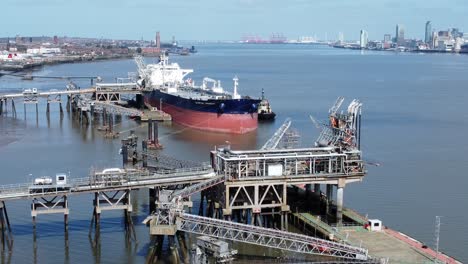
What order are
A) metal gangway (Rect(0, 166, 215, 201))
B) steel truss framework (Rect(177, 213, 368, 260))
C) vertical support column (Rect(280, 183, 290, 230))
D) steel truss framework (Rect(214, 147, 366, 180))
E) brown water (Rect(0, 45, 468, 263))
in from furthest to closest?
brown water (Rect(0, 45, 468, 263)), vertical support column (Rect(280, 183, 290, 230)), steel truss framework (Rect(214, 147, 366, 180)), metal gangway (Rect(0, 166, 215, 201)), steel truss framework (Rect(177, 213, 368, 260))

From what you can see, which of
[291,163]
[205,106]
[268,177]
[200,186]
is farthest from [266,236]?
[205,106]

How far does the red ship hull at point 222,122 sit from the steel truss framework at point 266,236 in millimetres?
39708

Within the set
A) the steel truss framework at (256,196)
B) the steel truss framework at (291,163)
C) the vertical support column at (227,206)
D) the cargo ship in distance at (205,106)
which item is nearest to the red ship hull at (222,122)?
the cargo ship in distance at (205,106)

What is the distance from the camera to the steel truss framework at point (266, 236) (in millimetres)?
27344

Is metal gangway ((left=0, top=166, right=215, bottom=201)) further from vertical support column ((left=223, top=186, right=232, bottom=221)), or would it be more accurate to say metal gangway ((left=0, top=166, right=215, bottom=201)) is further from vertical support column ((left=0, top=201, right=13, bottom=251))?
vertical support column ((left=223, top=186, right=232, bottom=221))

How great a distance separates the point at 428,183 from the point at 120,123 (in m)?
40.7

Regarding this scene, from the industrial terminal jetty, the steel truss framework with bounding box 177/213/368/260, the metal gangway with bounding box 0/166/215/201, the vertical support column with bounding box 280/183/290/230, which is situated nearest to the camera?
the steel truss framework with bounding box 177/213/368/260

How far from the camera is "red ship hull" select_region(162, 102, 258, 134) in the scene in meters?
68.7

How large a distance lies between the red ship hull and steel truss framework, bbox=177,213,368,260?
39.7 meters

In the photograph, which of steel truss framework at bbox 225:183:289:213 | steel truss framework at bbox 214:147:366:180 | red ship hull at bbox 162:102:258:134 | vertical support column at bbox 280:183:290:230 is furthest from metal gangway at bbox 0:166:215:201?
red ship hull at bbox 162:102:258:134

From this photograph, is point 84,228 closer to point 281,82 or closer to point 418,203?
point 418,203

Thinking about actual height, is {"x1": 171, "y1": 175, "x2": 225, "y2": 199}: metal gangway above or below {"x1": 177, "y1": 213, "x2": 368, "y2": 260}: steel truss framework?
above

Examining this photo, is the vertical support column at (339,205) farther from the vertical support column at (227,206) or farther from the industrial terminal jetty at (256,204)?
the vertical support column at (227,206)

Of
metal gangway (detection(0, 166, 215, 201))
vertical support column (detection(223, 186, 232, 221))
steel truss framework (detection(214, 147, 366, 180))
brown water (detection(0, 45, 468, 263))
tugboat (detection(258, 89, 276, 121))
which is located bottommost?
brown water (detection(0, 45, 468, 263))
